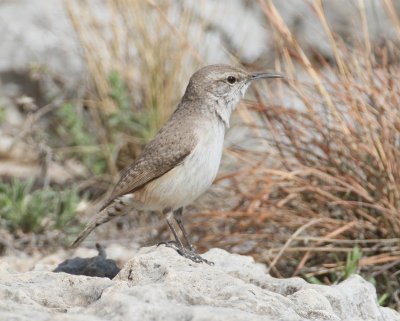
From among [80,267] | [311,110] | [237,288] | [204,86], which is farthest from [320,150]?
[237,288]

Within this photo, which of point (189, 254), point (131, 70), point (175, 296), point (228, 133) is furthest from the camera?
point (131, 70)

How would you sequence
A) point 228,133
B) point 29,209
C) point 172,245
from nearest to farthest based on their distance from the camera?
point 172,245 < point 29,209 < point 228,133

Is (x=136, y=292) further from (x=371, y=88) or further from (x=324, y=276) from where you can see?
(x=371, y=88)

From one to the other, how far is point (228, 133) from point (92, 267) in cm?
326

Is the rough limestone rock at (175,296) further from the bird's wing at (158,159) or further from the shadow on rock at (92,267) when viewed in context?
the bird's wing at (158,159)

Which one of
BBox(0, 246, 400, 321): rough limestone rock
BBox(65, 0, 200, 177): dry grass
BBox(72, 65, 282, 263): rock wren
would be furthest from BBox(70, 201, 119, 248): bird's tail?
BBox(65, 0, 200, 177): dry grass

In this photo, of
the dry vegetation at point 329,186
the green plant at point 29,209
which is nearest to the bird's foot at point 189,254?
the dry vegetation at point 329,186

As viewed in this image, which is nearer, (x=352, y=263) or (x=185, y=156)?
(x=185, y=156)

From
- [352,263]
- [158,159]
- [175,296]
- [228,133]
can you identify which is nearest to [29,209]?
[228,133]

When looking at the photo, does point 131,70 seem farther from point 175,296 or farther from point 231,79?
point 175,296

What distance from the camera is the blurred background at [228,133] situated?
619 cm

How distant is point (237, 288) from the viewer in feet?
12.3

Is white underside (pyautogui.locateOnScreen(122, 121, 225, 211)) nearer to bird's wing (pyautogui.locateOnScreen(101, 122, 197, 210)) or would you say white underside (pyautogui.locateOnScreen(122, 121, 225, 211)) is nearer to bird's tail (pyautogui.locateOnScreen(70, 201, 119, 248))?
bird's wing (pyautogui.locateOnScreen(101, 122, 197, 210))

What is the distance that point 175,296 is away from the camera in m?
3.47
